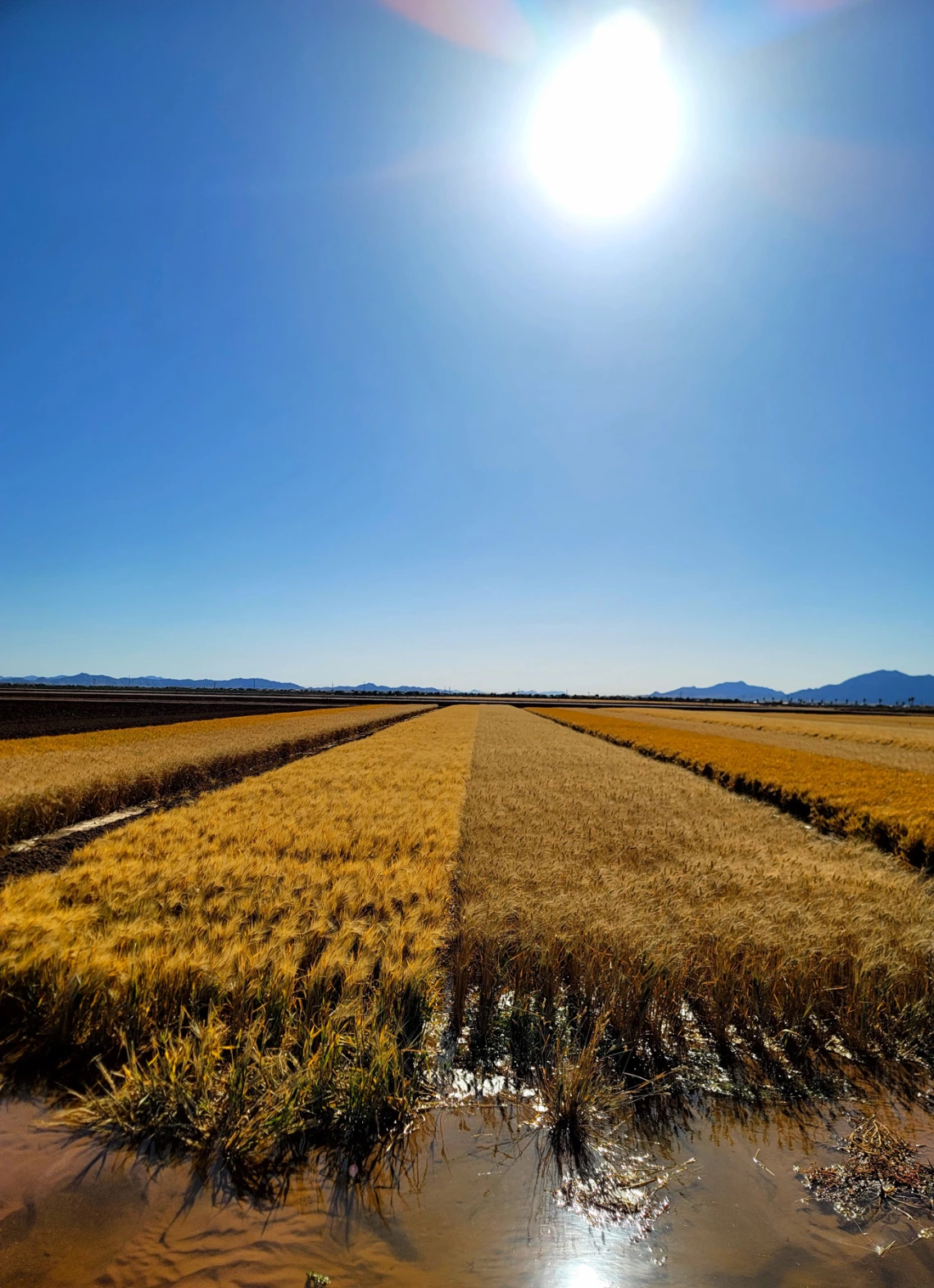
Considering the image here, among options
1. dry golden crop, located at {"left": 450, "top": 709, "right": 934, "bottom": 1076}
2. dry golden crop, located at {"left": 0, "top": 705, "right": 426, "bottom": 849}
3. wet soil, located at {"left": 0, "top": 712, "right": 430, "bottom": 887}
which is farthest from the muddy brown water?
dry golden crop, located at {"left": 0, "top": 705, "right": 426, "bottom": 849}

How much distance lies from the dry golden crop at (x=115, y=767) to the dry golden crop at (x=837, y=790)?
17.4 meters

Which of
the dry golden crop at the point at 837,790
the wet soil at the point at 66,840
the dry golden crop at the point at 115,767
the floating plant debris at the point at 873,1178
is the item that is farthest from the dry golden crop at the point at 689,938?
the dry golden crop at the point at 115,767

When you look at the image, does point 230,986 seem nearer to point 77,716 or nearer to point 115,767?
point 115,767

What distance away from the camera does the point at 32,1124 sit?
3418mm

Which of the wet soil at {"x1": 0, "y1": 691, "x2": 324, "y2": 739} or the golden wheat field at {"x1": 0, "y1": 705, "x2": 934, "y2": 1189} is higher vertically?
the golden wheat field at {"x1": 0, "y1": 705, "x2": 934, "y2": 1189}

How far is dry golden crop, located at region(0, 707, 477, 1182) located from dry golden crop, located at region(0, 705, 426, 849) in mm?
3789

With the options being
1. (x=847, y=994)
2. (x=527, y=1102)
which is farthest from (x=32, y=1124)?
(x=847, y=994)

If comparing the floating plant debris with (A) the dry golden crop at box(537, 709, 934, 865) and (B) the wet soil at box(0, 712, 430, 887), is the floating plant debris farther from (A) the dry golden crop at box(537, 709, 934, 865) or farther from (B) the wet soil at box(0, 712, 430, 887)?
(B) the wet soil at box(0, 712, 430, 887)

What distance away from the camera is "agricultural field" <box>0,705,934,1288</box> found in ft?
10.2

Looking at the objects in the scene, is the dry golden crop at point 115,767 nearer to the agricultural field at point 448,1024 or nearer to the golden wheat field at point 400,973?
the golden wheat field at point 400,973

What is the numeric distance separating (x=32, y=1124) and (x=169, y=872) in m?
4.43

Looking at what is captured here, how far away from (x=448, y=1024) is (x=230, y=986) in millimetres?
1947

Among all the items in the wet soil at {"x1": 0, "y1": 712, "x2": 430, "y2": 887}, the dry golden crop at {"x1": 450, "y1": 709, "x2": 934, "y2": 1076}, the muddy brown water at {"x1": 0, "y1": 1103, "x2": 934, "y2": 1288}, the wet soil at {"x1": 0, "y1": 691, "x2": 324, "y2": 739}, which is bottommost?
the wet soil at {"x1": 0, "y1": 691, "x2": 324, "y2": 739}

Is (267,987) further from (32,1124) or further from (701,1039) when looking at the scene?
(701,1039)
